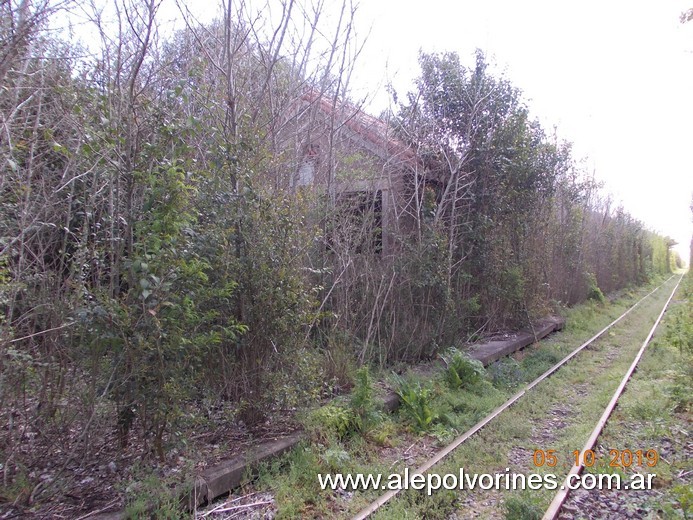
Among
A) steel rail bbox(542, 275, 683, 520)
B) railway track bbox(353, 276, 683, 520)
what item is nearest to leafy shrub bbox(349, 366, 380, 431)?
railway track bbox(353, 276, 683, 520)

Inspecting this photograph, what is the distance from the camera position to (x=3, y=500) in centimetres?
338

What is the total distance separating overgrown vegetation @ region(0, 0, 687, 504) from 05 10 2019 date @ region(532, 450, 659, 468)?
1445 mm

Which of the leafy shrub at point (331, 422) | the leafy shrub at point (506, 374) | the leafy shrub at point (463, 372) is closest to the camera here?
the leafy shrub at point (331, 422)

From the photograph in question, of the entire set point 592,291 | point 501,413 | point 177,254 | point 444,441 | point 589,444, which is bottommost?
point 444,441

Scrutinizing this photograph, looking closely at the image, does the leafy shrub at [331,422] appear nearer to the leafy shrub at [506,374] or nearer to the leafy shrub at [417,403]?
the leafy shrub at [417,403]

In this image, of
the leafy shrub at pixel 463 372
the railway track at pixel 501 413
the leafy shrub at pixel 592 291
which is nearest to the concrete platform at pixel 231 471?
the railway track at pixel 501 413

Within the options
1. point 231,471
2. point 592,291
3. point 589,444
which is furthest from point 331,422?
point 592,291

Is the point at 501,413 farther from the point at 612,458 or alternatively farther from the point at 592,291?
the point at 592,291

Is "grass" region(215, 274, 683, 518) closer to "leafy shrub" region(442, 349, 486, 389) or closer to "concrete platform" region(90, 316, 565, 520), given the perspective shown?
"leafy shrub" region(442, 349, 486, 389)

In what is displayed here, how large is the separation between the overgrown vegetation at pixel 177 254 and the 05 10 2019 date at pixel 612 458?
145cm

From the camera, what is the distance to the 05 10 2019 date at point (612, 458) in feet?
15.7

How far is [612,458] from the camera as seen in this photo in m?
4.91

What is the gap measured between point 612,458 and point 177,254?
4790 millimetres

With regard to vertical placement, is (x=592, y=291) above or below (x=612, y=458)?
above
